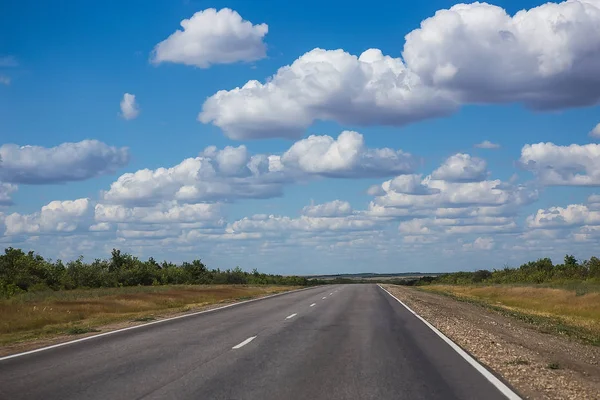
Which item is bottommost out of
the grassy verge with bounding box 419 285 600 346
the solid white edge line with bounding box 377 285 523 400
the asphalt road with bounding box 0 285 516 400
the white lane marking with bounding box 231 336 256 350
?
the grassy verge with bounding box 419 285 600 346

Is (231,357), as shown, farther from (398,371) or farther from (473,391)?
(473,391)

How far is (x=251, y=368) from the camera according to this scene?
11656mm

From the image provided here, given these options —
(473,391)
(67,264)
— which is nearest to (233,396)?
(473,391)

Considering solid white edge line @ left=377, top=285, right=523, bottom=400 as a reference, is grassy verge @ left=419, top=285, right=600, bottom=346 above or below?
below

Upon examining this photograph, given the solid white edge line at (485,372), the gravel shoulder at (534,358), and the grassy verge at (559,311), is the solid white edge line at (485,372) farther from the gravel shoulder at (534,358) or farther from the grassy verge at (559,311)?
the grassy verge at (559,311)

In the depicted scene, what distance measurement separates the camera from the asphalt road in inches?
372

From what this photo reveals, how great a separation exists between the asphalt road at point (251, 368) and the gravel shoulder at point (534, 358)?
670 mm

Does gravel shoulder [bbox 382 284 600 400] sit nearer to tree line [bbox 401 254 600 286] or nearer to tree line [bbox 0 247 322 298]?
tree line [bbox 0 247 322 298]

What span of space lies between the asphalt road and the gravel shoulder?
0.67 metres

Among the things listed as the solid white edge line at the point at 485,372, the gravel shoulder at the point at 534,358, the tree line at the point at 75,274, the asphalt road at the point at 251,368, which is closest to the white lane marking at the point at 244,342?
the asphalt road at the point at 251,368

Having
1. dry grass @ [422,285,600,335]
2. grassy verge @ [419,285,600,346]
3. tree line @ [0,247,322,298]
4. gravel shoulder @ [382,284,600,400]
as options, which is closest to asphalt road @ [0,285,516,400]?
gravel shoulder @ [382,284,600,400]

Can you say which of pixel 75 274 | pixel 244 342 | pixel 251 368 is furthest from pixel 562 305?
pixel 75 274

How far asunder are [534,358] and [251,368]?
628 centimetres

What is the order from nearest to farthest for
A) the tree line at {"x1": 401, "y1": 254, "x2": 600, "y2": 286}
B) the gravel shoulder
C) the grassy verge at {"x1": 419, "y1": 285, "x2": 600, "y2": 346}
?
the gravel shoulder → the grassy verge at {"x1": 419, "y1": 285, "x2": 600, "y2": 346} → the tree line at {"x1": 401, "y1": 254, "x2": 600, "y2": 286}
